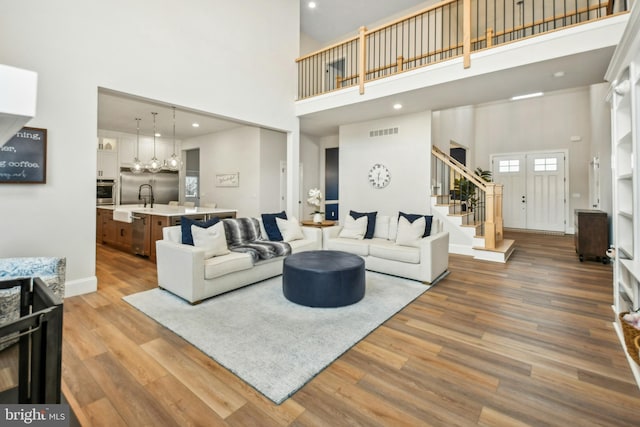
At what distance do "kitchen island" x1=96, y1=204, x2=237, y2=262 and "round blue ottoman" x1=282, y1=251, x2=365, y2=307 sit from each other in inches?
104

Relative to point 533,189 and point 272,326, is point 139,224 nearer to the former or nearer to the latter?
point 272,326

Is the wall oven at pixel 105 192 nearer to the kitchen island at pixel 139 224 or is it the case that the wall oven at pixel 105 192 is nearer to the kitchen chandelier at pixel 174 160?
the kitchen island at pixel 139 224

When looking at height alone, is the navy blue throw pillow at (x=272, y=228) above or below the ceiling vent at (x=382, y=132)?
below

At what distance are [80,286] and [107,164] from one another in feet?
18.6

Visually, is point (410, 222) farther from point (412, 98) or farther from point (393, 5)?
point (393, 5)

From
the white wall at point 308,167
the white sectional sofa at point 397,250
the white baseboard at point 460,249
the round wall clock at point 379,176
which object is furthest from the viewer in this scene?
the white wall at point 308,167

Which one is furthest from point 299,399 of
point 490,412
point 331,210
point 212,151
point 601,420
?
point 212,151

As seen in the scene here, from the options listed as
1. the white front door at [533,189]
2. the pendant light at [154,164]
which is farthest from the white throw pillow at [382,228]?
the white front door at [533,189]

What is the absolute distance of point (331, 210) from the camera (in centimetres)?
902

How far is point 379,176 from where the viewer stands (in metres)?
6.97

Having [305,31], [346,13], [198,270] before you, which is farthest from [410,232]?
[305,31]

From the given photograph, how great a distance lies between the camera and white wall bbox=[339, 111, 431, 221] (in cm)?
633

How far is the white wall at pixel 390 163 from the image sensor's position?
6.33 m

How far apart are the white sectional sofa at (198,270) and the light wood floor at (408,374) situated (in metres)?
0.48
